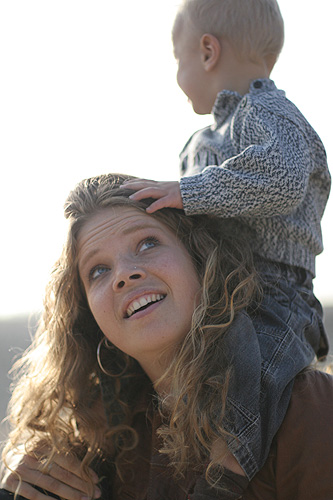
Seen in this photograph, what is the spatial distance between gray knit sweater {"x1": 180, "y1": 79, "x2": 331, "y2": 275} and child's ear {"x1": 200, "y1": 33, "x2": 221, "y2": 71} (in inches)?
7.9

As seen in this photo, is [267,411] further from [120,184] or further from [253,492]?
[120,184]

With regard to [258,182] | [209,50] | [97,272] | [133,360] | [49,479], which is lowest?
[49,479]

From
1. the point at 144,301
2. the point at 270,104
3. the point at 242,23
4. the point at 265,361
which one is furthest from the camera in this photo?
the point at 242,23

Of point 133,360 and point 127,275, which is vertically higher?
point 127,275

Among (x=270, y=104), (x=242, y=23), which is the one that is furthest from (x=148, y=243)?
(x=242, y=23)

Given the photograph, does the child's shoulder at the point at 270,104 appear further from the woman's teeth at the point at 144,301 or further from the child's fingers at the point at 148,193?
the woman's teeth at the point at 144,301

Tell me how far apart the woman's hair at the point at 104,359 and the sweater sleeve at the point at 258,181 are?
22cm

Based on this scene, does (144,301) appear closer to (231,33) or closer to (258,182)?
(258,182)

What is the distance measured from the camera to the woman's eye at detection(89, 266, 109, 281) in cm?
245

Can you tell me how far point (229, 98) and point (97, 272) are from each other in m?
1.09

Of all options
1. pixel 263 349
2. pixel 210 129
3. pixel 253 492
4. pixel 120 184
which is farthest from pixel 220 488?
pixel 210 129

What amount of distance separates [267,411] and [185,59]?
6.11 feet

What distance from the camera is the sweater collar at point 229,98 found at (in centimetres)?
269

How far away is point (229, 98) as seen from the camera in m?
2.74
